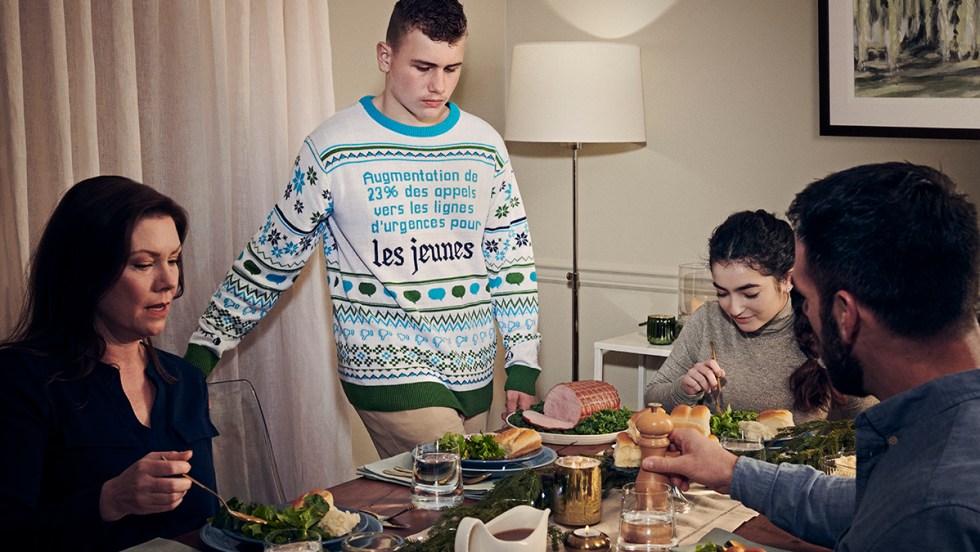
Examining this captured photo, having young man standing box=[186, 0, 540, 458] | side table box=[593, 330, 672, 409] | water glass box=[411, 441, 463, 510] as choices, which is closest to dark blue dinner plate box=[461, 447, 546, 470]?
water glass box=[411, 441, 463, 510]

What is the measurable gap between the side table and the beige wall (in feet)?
0.63

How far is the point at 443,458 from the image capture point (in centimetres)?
169

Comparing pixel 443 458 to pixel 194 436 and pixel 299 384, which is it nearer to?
pixel 194 436

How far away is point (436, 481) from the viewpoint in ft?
5.50

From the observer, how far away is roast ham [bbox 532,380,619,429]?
6.93 feet

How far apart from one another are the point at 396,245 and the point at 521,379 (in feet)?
1.47

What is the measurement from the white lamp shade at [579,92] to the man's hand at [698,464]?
6.60ft

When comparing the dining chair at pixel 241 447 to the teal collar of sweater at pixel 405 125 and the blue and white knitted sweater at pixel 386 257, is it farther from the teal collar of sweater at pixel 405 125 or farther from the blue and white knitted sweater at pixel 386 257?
the teal collar of sweater at pixel 405 125

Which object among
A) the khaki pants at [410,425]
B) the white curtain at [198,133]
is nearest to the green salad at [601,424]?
the khaki pants at [410,425]

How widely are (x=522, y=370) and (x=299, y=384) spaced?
2.91 feet

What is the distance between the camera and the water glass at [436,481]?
1.68 meters

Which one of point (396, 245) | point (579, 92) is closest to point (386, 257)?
point (396, 245)

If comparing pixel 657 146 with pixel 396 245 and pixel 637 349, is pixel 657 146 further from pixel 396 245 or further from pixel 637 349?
pixel 396 245

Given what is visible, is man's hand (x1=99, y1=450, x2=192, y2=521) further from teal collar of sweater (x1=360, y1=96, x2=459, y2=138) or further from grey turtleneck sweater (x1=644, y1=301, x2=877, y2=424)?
grey turtleneck sweater (x1=644, y1=301, x2=877, y2=424)
